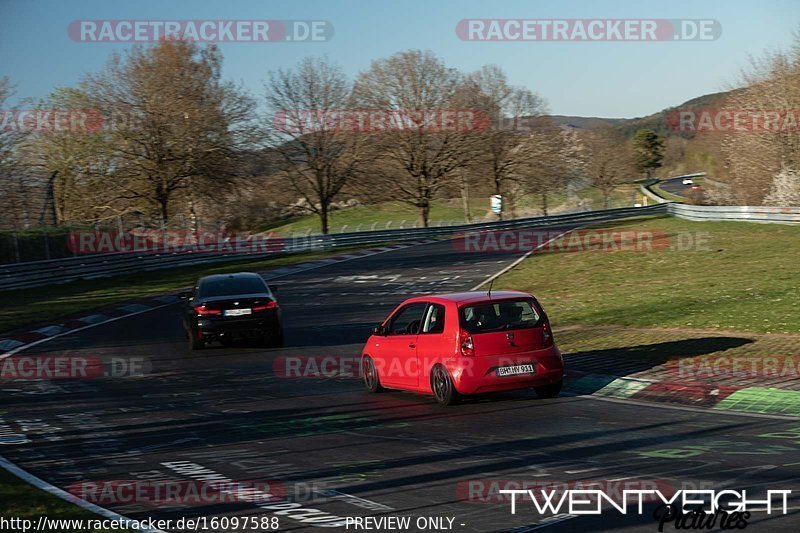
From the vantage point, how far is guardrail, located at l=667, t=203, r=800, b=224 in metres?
45.2

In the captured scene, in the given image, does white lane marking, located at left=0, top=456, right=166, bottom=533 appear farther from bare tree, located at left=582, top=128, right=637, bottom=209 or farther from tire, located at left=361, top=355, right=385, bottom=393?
bare tree, located at left=582, top=128, right=637, bottom=209

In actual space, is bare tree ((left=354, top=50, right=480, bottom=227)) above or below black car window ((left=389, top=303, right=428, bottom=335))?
above

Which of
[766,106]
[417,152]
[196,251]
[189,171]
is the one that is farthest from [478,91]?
[196,251]

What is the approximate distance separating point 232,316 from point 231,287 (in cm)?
90

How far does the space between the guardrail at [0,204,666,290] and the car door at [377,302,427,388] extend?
23.6 m

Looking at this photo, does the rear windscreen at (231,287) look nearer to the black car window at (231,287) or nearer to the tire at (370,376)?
the black car window at (231,287)

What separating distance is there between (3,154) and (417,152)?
30970mm

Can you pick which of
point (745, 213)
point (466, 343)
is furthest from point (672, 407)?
point (745, 213)

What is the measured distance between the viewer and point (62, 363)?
17.8 metres

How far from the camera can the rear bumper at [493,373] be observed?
38.4 ft

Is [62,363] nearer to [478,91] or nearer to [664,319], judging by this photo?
[664,319]

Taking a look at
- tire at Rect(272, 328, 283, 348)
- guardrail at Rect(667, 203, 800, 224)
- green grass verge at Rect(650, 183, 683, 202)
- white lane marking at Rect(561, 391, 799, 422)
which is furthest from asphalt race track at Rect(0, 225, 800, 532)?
green grass verge at Rect(650, 183, 683, 202)

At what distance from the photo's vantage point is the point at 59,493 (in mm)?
7922

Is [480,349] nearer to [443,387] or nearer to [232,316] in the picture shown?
[443,387]
